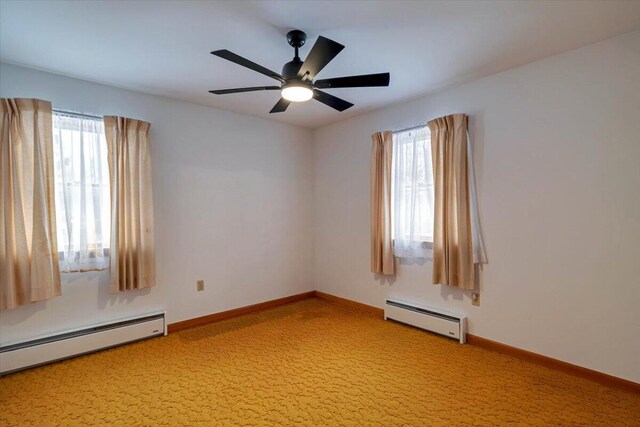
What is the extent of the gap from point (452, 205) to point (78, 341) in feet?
11.7

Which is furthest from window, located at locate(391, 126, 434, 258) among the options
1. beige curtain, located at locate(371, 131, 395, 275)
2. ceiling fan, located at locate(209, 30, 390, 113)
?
ceiling fan, located at locate(209, 30, 390, 113)

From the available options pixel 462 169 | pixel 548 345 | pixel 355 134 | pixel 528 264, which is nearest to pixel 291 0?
pixel 462 169

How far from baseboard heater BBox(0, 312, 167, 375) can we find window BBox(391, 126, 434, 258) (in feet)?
8.78

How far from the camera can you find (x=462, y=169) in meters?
2.95

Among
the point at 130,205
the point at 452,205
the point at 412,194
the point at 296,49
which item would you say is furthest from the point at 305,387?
the point at 296,49

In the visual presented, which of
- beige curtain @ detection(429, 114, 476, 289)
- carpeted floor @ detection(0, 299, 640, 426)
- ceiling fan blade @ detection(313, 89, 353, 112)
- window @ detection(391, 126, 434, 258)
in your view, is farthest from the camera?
window @ detection(391, 126, 434, 258)

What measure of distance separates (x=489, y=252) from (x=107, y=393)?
325 centimetres

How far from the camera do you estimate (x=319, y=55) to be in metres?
1.80

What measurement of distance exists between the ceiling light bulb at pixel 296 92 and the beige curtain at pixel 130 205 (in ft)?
5.56

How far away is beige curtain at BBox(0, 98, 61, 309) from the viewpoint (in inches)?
96.7

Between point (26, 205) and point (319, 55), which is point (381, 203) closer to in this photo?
point (319, 55)

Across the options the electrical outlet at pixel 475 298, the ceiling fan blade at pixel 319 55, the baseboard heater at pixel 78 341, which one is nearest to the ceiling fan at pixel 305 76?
the ceiling fan blade at pixel 319 55

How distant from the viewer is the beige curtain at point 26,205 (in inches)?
96.7

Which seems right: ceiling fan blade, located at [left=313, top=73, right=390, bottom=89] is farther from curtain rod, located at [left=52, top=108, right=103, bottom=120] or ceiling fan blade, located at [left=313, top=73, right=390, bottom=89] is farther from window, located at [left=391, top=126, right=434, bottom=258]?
curtain rod, located at [left=52, top=108, right=103, bottom=120]
